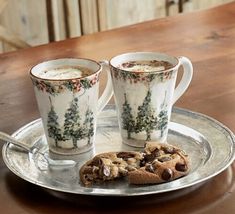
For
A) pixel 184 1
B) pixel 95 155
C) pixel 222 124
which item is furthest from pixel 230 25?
pixel 184 1

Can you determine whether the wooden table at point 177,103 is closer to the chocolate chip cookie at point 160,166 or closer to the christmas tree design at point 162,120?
the chocolate chip cookie at point 160,166

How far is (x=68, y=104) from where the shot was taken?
91cm

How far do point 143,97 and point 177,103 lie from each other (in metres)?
0.24

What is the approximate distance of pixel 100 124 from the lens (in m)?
1.06

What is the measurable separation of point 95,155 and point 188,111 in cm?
21

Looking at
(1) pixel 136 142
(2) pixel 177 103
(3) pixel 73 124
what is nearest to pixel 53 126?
(3) pixel 73 124

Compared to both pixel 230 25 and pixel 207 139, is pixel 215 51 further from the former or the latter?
pixel 207 139

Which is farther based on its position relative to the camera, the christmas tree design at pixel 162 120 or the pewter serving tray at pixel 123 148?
the christmas tree design at pixel 162 120

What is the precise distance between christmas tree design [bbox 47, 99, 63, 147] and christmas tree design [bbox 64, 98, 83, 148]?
1 cm

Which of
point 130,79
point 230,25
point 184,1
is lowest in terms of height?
point 184,1

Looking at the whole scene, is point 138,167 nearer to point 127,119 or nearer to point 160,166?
point 160,166

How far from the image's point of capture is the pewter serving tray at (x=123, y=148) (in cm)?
83

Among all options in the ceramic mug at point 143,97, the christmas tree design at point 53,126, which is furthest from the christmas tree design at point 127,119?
the christmas tree design at point 53,126

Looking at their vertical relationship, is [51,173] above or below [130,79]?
below
